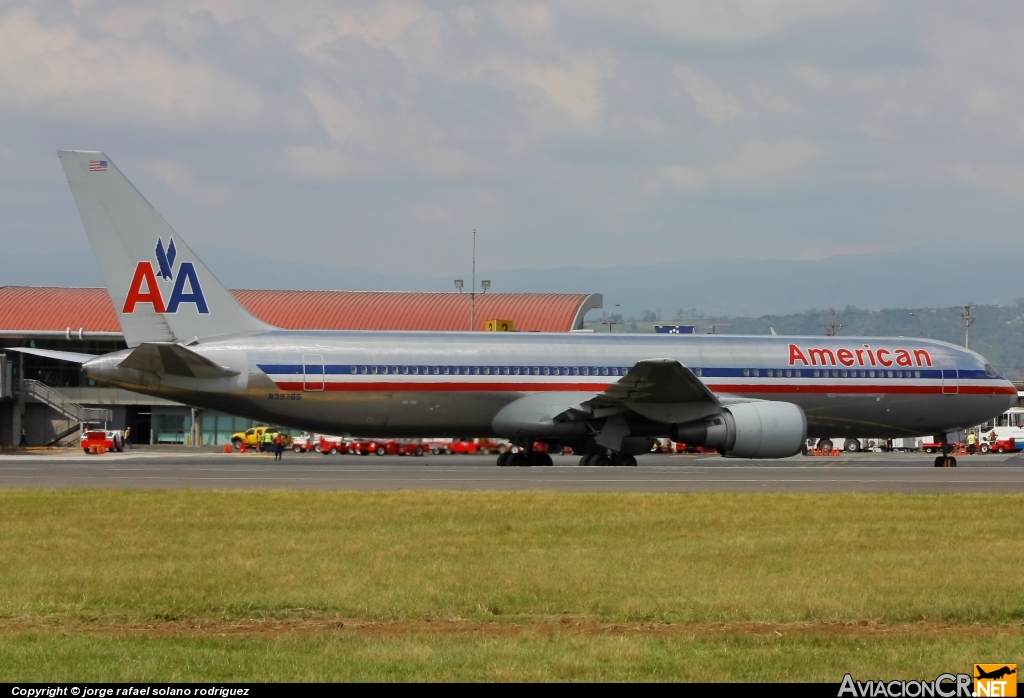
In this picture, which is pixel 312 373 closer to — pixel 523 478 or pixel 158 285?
pixel 158 285

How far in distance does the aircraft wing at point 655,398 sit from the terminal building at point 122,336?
3428 cm

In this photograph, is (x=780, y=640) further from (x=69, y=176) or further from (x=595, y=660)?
→ (x=69, y=176)

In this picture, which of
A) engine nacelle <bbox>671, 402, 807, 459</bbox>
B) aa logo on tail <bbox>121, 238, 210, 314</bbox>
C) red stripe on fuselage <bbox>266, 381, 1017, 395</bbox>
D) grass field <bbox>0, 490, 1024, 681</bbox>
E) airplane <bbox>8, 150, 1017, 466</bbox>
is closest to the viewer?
grass field <bbox>0, 490, 1024, 681</bbox>

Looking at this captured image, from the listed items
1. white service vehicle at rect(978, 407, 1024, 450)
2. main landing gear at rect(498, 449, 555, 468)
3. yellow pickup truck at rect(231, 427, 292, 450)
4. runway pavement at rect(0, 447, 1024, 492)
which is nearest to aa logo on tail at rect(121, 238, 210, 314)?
runway pavement at rect(0, 447, 1024, 492)

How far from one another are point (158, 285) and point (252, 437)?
34.8 metres

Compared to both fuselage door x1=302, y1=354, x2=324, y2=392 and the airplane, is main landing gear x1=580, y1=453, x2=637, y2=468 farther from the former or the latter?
fuselage door x1=302, y1=354, x2=324, y2=392

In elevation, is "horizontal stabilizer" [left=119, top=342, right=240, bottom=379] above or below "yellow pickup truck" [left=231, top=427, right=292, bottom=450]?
above

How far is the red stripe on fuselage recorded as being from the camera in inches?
1335

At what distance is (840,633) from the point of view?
9.65 m

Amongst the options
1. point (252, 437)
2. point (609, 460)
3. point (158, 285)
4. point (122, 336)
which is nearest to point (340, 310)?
Answer: point (252, 437)

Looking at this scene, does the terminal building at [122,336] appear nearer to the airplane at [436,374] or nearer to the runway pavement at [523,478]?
the airplane at [436,374]

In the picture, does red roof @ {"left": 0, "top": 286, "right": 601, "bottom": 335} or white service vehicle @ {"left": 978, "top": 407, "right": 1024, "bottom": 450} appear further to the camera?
white service vehicle @ {"left": 978, "top": 407, "right": 1024, "bottom": 450}

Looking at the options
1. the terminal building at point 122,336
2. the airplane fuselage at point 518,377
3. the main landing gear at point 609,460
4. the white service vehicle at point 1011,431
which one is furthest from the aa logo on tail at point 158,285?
the white service vehicle at point 1011,431

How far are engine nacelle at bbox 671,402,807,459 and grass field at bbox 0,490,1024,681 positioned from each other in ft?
47.7
